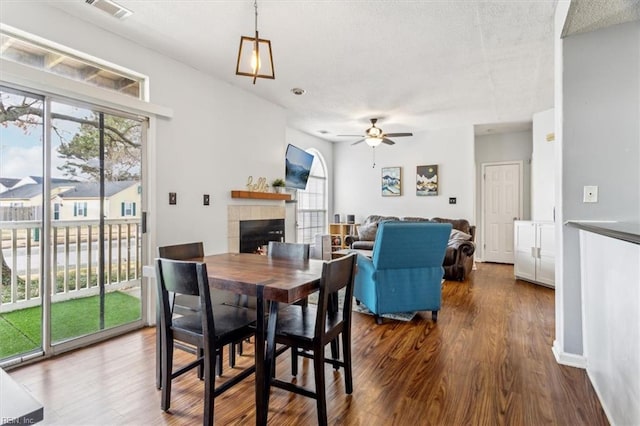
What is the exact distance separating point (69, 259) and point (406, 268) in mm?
A: 2974

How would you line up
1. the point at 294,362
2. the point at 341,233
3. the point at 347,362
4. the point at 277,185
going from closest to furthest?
the point at 347,362, the point at 294,362, the point at 277,185, the point at 341,233

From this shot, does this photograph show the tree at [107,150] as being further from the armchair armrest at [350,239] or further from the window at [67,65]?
the armchair armrest at [350,239]

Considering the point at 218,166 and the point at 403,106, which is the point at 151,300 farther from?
the point at 403,106

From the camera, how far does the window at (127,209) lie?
301cm

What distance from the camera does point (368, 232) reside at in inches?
248

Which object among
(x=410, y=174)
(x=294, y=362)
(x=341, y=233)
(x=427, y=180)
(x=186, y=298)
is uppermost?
(x=410, y=174)

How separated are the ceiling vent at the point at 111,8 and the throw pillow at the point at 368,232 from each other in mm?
4854

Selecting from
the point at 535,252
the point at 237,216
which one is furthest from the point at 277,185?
the point at 535,252

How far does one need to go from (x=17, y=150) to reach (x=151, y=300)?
1.63 meters

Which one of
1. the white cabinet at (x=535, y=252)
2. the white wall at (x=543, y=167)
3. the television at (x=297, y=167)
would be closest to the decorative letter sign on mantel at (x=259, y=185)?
the television at (x=297, y=167)

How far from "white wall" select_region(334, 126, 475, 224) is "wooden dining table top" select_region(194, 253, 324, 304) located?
16.1ft

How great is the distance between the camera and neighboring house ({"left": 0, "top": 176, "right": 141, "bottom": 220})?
94.5 inches

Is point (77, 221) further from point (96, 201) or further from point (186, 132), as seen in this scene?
point (186, 132)

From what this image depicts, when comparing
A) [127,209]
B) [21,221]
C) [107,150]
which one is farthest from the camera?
[127,209]
